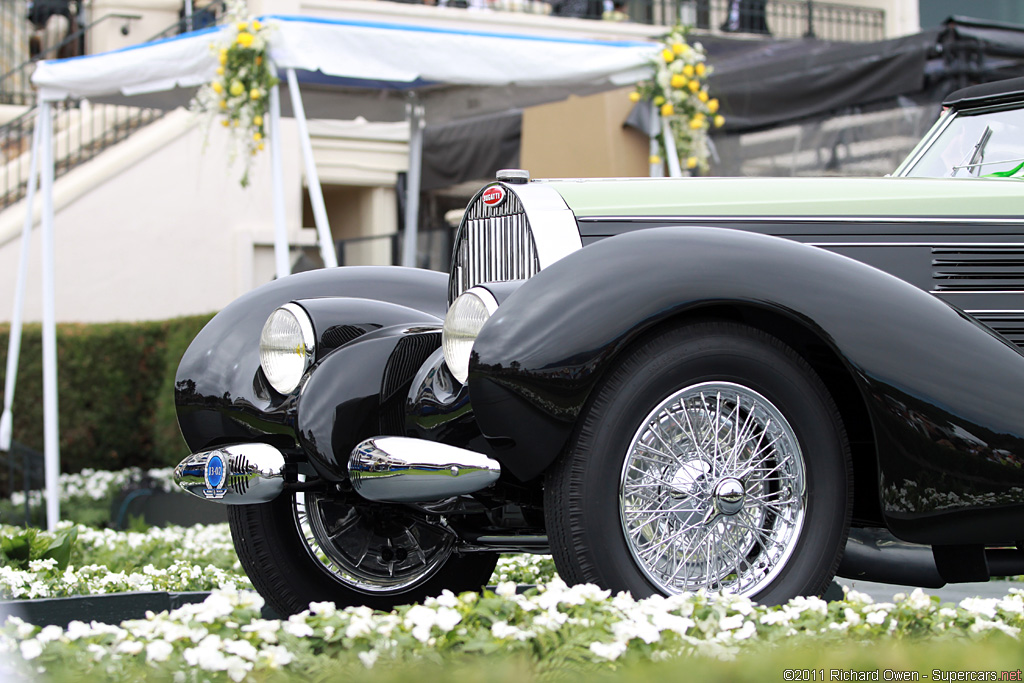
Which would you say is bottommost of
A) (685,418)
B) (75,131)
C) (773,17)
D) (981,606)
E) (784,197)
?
(981,606)

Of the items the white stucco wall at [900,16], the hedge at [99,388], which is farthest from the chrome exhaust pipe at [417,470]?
the white stucco wall at [900,16]

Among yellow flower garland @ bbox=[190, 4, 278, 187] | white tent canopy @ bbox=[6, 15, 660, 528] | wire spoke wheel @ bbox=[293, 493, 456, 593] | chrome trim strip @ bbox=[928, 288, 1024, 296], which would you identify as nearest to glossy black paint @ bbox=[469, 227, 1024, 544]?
chrome trim strip @ bbox=[928, 288, 1024, 296]

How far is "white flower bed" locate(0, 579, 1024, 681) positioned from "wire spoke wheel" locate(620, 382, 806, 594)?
0.44 ft

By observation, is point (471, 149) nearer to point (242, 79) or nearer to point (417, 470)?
point (242, 79)

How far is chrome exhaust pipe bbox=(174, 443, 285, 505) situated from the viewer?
3.05 meters

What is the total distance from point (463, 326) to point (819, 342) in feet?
2.86

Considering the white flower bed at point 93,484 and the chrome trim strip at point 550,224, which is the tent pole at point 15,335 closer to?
the white flower bed at point 93,484

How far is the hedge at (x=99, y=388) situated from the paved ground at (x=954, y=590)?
8.16m

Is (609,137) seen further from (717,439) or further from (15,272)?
(717,439)

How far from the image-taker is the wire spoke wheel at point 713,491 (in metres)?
2.61

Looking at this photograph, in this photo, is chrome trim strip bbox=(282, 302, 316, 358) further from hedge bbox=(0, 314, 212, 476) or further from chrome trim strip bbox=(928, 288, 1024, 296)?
hedge bbox=(0, 314, 212, 476)

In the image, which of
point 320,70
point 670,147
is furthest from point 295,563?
point 670,147

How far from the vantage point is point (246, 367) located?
3484 millimetres

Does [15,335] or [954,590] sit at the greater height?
[15,335]
